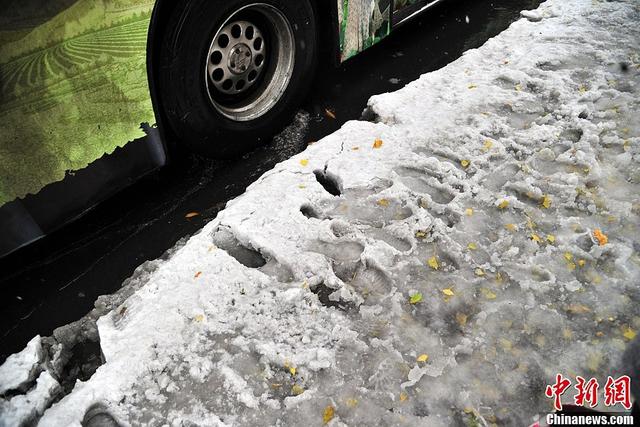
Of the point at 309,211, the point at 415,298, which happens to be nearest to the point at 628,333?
the point at 415,298

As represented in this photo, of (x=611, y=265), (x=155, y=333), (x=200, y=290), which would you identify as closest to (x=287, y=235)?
(x=200, y=290)

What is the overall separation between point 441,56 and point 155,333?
3586 mm

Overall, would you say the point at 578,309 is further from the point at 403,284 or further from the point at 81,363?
the point at 81,363

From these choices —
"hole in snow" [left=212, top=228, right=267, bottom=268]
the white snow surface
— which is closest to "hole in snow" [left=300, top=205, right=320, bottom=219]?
the white snow surface

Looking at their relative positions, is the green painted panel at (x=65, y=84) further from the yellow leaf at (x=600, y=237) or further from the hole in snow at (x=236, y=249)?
the yellow leaf at (x=600, y=237)

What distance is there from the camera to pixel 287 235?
2.46 meters

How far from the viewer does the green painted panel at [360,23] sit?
336 cm

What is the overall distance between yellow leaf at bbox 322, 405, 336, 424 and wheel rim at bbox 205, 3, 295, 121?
197 centimetres

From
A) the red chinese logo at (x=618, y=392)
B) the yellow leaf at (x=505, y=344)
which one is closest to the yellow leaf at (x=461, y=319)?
the yellow leaf at (x=505, y=344)

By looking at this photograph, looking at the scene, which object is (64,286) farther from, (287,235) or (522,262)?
(522,262)

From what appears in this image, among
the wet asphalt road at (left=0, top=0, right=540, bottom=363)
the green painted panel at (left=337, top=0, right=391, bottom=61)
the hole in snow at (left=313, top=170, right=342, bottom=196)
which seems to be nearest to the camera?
the wet asphalt road at (left=0, top=0, right=540, bottom=363)

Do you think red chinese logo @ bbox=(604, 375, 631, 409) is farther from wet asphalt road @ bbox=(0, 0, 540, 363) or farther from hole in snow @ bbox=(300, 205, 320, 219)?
wet asphalt road @ bbox=(0, 0, 540, 363)

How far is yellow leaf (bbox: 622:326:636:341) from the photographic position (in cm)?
203

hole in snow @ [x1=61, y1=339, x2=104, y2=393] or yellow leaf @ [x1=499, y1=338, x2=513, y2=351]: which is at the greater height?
hole in snow @ [x1=61, y1=339, x2=104, y2=393]
